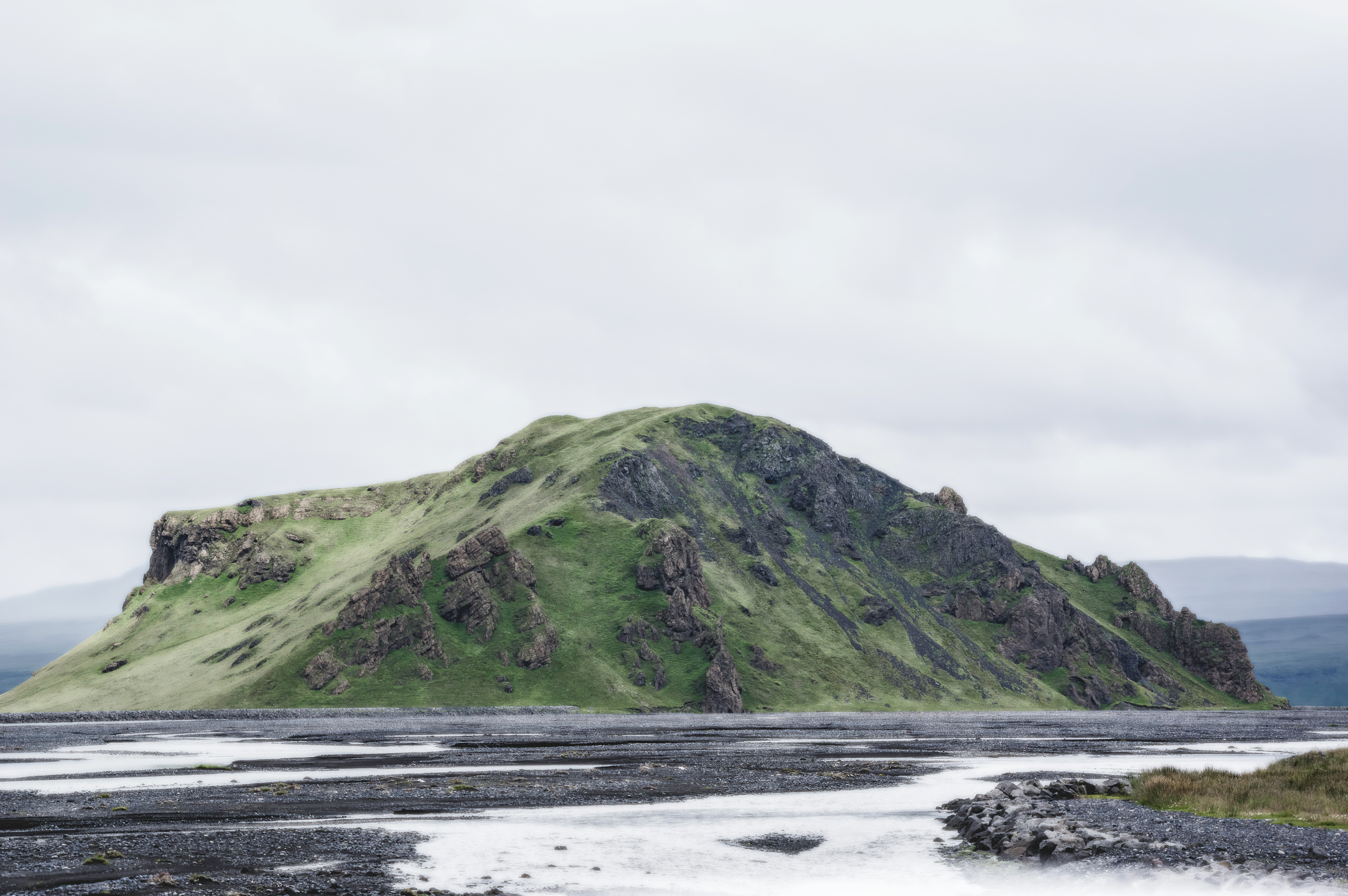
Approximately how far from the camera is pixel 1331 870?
30.4 metres

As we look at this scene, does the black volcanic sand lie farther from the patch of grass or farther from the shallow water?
the patch of grass

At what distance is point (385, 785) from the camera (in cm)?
6112

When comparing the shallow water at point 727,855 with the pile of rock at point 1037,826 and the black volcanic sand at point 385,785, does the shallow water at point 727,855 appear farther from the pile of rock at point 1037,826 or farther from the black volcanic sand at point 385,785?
the black volcanic sand at point 385,785

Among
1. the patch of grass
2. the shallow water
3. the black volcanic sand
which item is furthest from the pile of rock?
the black volcanic sand

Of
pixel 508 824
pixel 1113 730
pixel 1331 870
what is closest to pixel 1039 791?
pixel 1331 870

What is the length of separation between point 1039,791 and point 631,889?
89.4 ft

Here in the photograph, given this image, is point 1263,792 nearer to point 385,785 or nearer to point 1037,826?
point 1037,826

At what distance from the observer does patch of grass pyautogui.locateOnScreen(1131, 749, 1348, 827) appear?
42938 millimetres

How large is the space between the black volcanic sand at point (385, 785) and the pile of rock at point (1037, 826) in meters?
4.59

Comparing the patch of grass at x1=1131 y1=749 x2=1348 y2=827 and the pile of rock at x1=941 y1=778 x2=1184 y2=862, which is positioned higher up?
the pile of rock at x1=941 y1=778 x2=1184 y2=862

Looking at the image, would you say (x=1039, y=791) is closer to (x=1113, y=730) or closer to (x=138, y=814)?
(x=138, y=814)

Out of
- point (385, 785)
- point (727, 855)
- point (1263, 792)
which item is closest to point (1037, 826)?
point (727, 855)

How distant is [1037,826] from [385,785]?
40545mm

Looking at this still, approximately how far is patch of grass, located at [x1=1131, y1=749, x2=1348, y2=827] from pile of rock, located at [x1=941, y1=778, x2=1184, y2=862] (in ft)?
9.92
